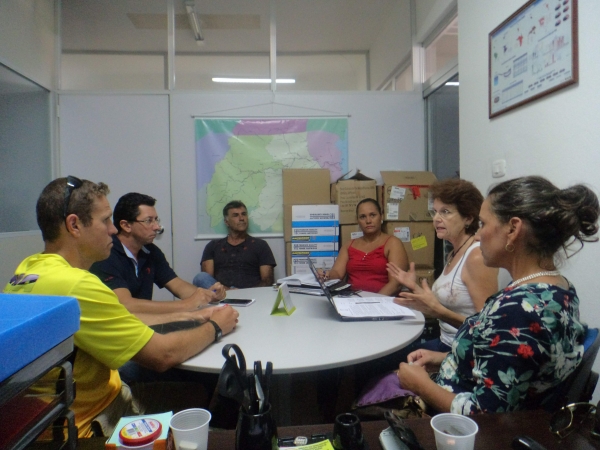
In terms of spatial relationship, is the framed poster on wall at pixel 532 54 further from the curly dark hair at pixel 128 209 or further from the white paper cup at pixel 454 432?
the curly dark hair at pixel 128 209

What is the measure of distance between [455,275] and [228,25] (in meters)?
3.68

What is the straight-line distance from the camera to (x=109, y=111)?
139 inches

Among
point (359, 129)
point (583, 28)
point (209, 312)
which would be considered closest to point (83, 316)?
point (209, 312)

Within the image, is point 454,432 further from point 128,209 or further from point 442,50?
point 442,50

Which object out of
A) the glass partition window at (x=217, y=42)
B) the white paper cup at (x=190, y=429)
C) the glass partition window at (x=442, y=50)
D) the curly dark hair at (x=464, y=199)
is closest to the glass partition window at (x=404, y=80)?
the glass partition window at (x=217, y=42)

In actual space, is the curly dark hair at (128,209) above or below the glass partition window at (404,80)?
below

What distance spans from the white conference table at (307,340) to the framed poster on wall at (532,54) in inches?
48.1

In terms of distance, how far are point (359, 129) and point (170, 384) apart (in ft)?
9.30

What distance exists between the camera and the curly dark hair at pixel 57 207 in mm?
1237

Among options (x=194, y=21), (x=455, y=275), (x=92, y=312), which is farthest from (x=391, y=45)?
(x=92, y=312)

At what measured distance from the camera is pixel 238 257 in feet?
11.1

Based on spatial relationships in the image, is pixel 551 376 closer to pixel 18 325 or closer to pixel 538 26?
pixel 18 325

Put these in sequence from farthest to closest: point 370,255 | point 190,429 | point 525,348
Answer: point 370,255 → point 525,348 → point 190,429

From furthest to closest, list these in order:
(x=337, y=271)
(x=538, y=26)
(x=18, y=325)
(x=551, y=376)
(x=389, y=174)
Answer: (x=389, y=174) < (x=337, y=271) < (x=538, y=26) < (x=551, y=376) < (x=18, y=325)
